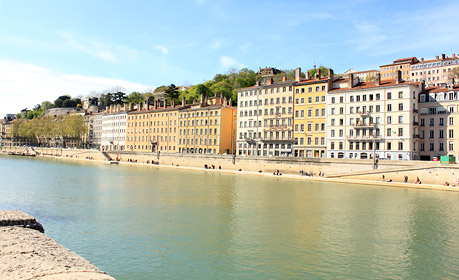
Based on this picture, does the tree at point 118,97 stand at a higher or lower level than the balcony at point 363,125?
higher

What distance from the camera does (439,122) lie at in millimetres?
48969

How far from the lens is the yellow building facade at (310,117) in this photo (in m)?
57.2

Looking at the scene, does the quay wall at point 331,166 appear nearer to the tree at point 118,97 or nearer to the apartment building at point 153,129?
the apartment building at point 153,129

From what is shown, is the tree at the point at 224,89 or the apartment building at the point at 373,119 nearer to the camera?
the apartment building at the point at 373,119

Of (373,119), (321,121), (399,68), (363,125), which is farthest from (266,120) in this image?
(399,68)

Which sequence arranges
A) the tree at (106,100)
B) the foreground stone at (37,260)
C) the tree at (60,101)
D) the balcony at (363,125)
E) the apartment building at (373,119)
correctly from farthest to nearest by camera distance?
the tree at (60,101)
the tree at (106,100)
the balcony at (363,125)
the apartment building at (373,119)
the foreground stone at (37,260)

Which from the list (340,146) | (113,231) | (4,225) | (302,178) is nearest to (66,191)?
(113,231)

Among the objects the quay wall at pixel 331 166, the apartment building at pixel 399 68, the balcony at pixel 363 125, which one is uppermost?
the apartment building at pixel 399 68

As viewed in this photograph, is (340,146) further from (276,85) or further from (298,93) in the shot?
(276,85)

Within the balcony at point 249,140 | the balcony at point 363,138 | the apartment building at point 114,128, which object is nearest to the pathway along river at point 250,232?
the balcony at point 363,138

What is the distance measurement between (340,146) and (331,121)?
417 centimetres

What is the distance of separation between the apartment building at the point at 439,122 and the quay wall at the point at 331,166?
971 centimetres

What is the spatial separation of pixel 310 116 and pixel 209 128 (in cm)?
2348

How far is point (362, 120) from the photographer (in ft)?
171
